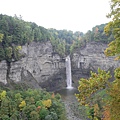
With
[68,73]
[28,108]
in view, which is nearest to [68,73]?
[68,73]

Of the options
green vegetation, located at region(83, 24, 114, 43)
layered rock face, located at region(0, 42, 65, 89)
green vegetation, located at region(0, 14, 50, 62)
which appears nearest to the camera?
green vegetation, located at region(0, 14, 50, 62)

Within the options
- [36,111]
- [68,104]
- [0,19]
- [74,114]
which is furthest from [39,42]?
[36,111]

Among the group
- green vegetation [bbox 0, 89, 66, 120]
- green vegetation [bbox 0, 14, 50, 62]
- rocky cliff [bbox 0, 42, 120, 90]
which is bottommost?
green vegetation [bbox 0, 89, 66, 120]

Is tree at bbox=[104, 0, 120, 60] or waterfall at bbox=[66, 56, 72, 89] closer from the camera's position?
tree at bbox=[104, 0, 120, 60]

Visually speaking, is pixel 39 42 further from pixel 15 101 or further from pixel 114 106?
pixel 114 106

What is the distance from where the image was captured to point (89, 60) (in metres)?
60.9

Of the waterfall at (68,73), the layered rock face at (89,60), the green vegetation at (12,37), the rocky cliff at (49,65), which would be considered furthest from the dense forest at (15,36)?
the waterfall at (68,73)

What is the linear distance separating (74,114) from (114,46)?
28.9 metres

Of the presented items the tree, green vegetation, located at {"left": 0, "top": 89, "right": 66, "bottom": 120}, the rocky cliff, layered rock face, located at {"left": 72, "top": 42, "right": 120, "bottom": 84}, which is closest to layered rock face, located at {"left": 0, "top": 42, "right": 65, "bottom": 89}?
the rocky cliff

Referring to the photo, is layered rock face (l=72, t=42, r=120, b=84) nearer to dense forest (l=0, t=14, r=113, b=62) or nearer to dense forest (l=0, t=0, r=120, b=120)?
dense forest (l=0, t=0, r=120, b=120)

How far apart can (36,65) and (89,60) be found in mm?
16178

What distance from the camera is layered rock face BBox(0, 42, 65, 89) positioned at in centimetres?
4422

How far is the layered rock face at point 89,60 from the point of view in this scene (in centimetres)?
5768

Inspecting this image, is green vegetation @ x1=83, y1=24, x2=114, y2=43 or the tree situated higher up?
green vegetation @ x1=83, y1=24, x2=114, y2=43
